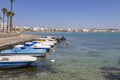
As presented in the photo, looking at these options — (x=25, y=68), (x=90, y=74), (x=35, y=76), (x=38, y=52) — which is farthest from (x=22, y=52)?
(x=90, y=74)

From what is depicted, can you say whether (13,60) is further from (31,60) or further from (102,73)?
(102,73)

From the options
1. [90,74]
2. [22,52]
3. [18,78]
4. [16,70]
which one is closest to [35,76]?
[18,78]

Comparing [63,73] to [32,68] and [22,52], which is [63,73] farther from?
[22,52]

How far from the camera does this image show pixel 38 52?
31.8 metres

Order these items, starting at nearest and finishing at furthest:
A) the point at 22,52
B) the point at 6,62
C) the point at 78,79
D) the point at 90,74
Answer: the point at 78,79
the point at 90,74
the point at 6,62
the point at 22,52

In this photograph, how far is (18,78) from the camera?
19.3 metres

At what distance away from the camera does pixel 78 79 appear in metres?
19.0

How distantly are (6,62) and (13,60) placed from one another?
0.79 metres

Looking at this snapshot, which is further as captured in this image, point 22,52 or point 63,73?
point 22,52

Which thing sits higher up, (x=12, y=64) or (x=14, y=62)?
(x=14, y=62)

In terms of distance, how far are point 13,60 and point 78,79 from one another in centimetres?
798

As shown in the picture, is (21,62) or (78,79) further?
(21,62)

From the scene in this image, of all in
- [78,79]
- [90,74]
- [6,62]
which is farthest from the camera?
[6,62]

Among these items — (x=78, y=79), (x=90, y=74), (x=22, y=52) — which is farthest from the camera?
(x=22, y=52)
